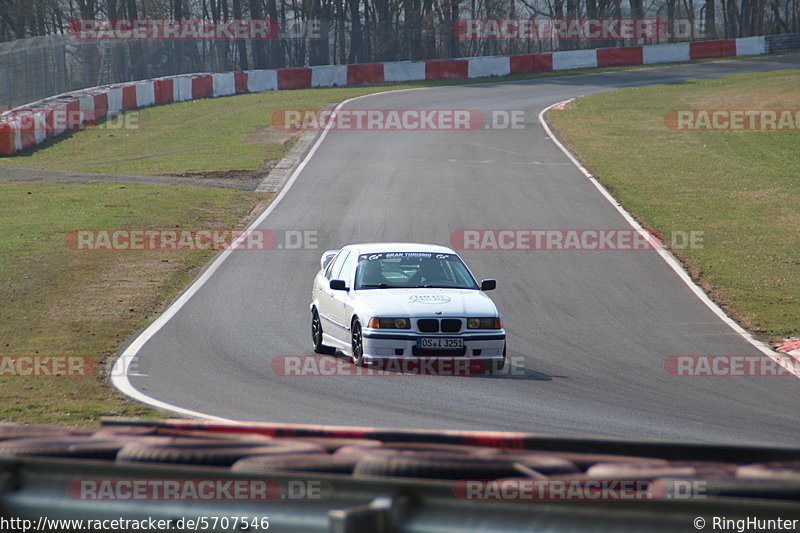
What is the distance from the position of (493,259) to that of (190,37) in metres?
40.8

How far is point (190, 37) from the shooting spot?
55.1m

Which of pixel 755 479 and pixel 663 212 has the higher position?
pixel 755 479

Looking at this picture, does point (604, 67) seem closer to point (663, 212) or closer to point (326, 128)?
point (326, 128)

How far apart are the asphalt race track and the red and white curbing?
1371 centimetres

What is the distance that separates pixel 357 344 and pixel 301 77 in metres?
43.3

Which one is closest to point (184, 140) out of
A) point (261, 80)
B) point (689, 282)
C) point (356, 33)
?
point (261, 80)

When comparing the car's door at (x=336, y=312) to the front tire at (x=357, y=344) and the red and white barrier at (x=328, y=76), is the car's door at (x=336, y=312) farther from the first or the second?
the red and white barrier at (x=328, y=76)

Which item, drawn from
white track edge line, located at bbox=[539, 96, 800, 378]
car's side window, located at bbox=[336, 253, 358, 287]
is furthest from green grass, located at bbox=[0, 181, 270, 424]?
white track edge line, located at bbox=[539, 96, 800, 378]

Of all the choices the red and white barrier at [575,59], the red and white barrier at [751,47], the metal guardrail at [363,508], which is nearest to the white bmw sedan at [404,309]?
the metal guardrail at [363,508]

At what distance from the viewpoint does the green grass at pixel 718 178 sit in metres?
17.4

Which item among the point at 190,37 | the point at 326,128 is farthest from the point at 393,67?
the point at 326,128

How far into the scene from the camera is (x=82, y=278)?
17.8 m

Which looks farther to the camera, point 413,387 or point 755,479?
point 413,387

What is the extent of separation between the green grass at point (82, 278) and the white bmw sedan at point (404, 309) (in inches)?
119
